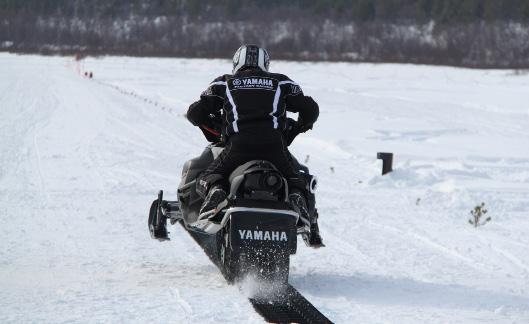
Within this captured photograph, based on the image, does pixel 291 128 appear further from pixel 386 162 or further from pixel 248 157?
pixel 386 162

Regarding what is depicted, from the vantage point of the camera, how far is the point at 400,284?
5863 mm

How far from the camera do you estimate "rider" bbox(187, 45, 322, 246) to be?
5.46m

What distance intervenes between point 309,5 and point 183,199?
13937cm

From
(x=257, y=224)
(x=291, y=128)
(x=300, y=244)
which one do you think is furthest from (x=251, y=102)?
(x=300, y=244)

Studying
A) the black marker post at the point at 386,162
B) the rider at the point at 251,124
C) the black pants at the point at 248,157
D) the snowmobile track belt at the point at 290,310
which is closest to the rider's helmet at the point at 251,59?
the rider at the point at 251,124

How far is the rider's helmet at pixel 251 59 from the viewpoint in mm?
5844

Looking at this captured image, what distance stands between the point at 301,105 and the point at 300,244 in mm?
2032

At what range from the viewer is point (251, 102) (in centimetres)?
555

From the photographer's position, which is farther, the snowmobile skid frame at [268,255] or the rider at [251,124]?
the rider at [251,124]

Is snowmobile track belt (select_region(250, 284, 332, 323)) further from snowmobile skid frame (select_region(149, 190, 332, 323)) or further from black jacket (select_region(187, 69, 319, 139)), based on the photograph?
black jacket (select_region(187, 69, 319, 139))

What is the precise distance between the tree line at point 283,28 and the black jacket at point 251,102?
262 ft

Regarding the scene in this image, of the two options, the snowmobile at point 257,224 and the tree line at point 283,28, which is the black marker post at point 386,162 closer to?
the snowmobile at point 257,224

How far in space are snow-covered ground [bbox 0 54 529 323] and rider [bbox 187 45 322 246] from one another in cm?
65

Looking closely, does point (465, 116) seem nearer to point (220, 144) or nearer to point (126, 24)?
point (220, 144)
